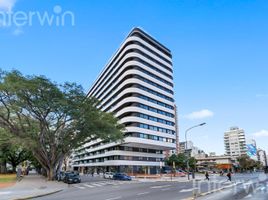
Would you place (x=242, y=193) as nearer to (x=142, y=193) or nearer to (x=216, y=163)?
(x=142, y=193)

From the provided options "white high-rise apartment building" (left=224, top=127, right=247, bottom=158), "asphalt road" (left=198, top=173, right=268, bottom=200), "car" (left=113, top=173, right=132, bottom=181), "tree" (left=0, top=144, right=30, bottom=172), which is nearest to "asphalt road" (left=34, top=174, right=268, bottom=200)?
"asphalt road" (left=198, top=173, right=268, bottom=200)

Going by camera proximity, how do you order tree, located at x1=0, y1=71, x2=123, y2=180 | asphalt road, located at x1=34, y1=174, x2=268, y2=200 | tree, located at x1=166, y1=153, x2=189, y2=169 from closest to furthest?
asphalt road, located at x1=34, y1=174, x2=268, y2=200 → tree, located at x1=0, y1=71, x2=123, y2=180 → tree, located at x1=166, y1=153, x2=189, y2=169

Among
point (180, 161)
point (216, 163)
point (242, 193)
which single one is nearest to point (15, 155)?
point (180, 161)

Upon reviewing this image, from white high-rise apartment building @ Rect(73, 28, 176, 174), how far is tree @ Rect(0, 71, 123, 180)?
34.3m

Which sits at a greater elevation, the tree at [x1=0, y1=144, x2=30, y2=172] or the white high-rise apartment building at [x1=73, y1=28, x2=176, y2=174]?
the white high-rise apartment building at [x1=73, y1=28, x2=176, y2=174]

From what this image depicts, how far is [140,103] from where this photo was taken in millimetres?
85000

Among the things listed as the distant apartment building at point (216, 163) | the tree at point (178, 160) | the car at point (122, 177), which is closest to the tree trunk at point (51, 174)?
the car at point (122, 177)

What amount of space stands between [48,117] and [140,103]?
42.4m

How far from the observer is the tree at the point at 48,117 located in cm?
4059

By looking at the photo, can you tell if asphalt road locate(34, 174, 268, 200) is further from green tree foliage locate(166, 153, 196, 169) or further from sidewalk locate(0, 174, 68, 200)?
green tree foliage locate(166, 153, 196, 169)

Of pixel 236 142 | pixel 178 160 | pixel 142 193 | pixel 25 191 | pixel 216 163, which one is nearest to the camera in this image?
pixel 142 193

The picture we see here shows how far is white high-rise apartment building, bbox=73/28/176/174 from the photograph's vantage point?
277ft

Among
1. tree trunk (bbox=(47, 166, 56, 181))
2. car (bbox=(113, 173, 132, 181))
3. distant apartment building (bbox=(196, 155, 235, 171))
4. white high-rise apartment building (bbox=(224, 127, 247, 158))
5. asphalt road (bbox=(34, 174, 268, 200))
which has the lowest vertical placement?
asphalt road (bbox=(34, 174, 268, 200))

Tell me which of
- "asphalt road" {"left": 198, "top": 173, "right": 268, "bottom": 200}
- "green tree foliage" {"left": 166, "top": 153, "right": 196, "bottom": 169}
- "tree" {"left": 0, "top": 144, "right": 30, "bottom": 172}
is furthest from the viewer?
"green tree foliage" {"left": 166, "top": 153, "right": 196, "bottom": 169}
